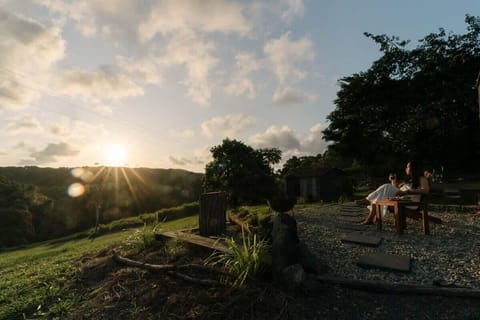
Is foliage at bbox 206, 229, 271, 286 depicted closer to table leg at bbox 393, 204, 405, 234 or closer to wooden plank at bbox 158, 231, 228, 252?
wooden plank at bbox 158, 231, 228, 252

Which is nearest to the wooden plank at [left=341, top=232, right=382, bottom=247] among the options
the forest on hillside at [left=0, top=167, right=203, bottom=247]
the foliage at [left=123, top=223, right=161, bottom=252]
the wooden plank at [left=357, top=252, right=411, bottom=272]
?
the wooden plank at [left=357, top=252, right=411, bottom=272]

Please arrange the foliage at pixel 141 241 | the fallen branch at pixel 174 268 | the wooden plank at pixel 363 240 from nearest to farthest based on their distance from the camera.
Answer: the fallen branch at pixel 174 268
the wooden plank at pixel 363 240
the foliage at pixel 141 241

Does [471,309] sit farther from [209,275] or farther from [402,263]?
[209,275]

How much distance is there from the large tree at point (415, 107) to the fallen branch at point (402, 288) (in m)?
14.0

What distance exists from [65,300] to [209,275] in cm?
208

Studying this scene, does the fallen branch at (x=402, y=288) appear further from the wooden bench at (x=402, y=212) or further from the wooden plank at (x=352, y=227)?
the wooden plank at (x=352, y=227)

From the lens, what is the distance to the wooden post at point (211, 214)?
217 inches

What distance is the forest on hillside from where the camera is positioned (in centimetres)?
2570

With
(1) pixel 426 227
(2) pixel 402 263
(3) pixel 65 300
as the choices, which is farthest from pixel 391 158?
(3) pixel 65 300

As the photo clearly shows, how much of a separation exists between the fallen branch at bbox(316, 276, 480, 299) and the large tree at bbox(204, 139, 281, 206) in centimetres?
1550

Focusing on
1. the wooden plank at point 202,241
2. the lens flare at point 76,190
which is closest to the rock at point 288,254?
the wooden plank at point 202,241

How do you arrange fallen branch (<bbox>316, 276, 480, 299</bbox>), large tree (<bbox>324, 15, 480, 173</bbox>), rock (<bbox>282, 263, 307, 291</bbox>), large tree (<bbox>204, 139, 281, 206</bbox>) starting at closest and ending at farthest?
fallen branch (<bbox>316, 276, 480, 299</bbox>), rock (<bbox>282, 263, 307, 291</bbox>), large tree (<bbox>324, 15, 480, 173</bbox>), large tree (<bbox>204, 139, 281, 206</bbox>)

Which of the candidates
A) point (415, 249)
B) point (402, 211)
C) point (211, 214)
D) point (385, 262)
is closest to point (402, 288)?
point (385, 262)

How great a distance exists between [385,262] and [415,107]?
47.6 ft
